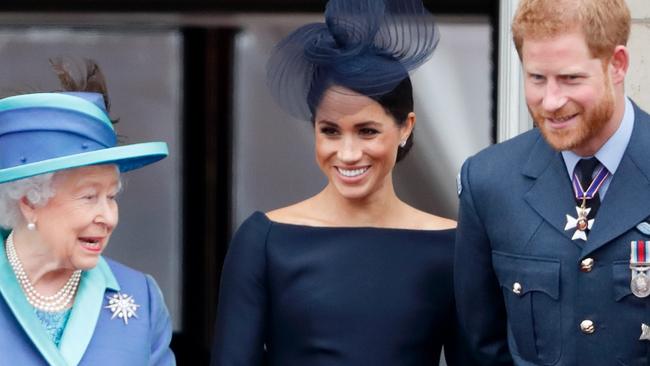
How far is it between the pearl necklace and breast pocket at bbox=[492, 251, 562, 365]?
958 mm

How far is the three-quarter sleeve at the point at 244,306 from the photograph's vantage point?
395 centimetres

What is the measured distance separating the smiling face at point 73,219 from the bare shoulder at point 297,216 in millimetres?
630

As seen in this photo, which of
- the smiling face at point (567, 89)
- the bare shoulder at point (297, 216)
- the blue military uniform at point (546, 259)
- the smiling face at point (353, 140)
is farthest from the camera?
the bare shoulder at point (297, 216)

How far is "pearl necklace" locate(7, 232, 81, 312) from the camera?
3555 mm

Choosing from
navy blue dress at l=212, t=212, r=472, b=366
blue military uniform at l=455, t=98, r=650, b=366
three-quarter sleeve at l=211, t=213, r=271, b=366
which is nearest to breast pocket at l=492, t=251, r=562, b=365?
blue military uniform at l=455, t=98, r=650, b=366

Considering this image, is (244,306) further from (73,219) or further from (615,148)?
(615,148)

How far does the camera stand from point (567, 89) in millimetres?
3379

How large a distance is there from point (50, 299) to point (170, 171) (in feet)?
5.53

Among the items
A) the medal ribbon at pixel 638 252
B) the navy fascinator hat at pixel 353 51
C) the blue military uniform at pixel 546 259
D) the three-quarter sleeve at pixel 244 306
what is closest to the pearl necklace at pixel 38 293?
the three-quarter sleeve at pixel 244 306

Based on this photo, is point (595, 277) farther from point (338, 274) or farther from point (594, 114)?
point (338, 274)

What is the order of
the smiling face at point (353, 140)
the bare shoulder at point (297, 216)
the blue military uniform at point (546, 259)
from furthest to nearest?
1. the bare shoulder at point (297, 216)
2. the smiling face at point (353, 140)
3. the blue military uniform at point (546, 259)

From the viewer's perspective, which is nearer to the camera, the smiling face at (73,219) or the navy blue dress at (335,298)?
the smiling face at (73,219)

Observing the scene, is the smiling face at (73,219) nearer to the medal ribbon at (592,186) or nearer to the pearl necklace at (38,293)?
the pearl necklace at (38,293)

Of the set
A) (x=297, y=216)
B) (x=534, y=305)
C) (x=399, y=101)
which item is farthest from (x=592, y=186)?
(x=297, y=216)
